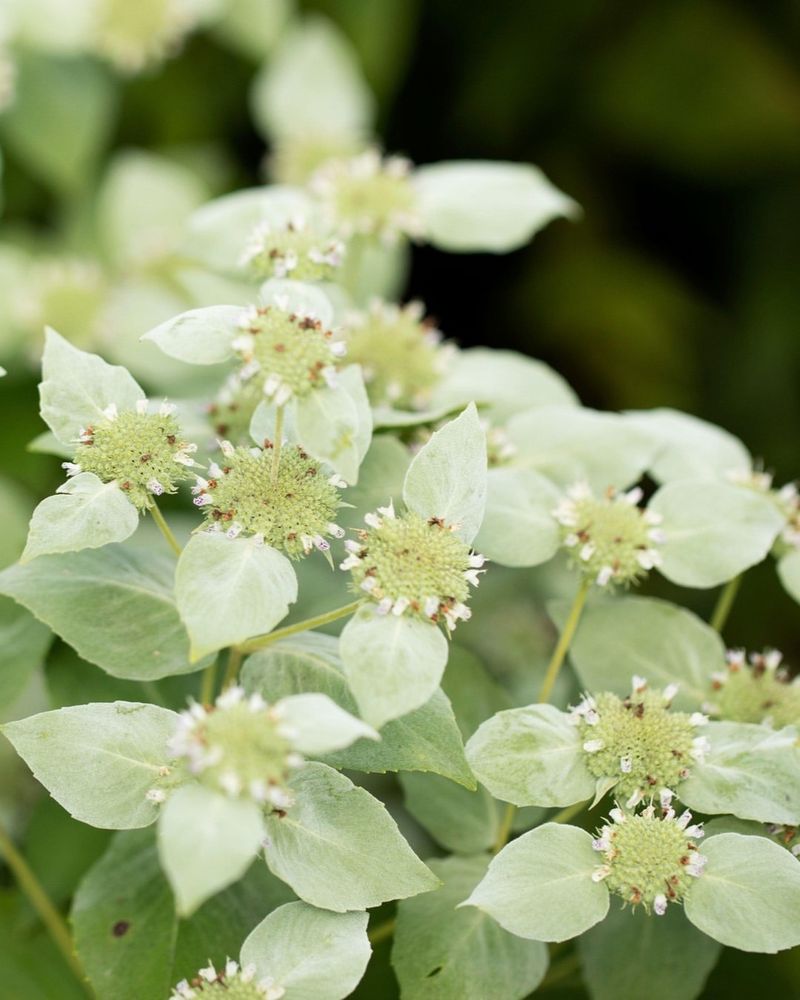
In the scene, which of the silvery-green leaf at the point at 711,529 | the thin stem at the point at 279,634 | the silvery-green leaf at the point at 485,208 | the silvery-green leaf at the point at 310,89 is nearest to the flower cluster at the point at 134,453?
the thin stem at the point at 279,634

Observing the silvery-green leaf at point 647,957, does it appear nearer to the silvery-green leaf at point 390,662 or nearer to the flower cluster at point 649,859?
the flower cluster at point 649,859

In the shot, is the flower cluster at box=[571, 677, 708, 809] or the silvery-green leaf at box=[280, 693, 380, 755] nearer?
the silvery-green leaf at box=[280, 693, 380, 755]

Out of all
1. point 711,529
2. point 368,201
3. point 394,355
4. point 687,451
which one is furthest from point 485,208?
point 711,529

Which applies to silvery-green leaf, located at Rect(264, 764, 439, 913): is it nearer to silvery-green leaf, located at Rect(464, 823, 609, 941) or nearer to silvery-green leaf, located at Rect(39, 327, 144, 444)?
silvery-green leaf, located at Rect(464, 823, 609, 941)

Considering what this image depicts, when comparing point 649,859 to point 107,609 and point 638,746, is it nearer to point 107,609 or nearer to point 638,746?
point 638,746

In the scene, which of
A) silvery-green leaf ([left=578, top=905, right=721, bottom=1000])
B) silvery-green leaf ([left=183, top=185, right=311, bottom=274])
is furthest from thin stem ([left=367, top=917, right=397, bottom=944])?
silvery-green leaf ([left=183, top=185, right=311, bottom=274])

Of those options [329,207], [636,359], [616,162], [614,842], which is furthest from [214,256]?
[616,162]
